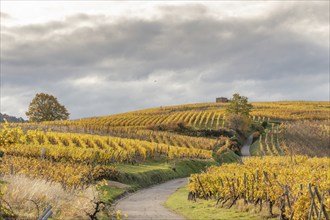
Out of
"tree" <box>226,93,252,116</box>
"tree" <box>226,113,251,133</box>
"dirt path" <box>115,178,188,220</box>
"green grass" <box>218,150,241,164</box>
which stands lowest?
"green grass" <box>218,150,241,164</box>

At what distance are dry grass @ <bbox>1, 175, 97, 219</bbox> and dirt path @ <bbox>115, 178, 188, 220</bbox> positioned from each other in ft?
14.6

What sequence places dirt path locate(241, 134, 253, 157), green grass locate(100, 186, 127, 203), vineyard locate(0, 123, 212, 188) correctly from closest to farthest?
vineyard locate(0, 123, 212, 188), green grass locate(100, 186, 127, 203), dirt path locate(241, 134, 253, 157)

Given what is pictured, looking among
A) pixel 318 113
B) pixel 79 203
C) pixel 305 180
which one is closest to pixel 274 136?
pixel 318 113

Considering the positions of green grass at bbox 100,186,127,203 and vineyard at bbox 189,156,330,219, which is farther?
green grass at bbox 100,186,127,203

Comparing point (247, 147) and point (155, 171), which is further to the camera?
point (247, 147)

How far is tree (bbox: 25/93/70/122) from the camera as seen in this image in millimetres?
101562

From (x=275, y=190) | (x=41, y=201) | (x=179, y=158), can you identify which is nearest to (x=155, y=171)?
(x=179, y=158)

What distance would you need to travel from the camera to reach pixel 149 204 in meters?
26.4

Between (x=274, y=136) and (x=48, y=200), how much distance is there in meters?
77.9

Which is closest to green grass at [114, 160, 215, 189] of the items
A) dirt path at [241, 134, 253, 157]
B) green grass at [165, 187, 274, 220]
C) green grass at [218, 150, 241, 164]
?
green grass at [218, 150, 241, 164]

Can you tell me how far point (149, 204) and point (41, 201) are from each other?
11239mm

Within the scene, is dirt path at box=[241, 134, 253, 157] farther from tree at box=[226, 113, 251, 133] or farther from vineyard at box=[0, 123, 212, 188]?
vineyard at box=[0, 123, 212, 188]

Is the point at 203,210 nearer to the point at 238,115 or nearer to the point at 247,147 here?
the point at 247,147

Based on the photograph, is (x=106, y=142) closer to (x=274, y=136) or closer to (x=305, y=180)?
(x=305, y=180)
